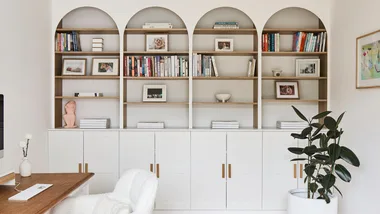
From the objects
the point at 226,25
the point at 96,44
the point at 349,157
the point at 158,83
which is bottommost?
the point at 349,157

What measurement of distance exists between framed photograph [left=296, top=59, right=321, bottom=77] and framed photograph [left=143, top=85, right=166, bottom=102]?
1.73 m

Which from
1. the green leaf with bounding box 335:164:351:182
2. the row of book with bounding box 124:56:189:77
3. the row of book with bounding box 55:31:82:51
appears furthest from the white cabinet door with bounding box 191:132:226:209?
the row of book with bounding box 55:31:82:51

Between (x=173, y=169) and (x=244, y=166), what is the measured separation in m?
0.83

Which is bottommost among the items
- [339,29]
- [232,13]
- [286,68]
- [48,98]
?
[48,98]

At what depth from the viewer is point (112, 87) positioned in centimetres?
429

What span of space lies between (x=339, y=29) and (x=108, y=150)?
300 centimetres

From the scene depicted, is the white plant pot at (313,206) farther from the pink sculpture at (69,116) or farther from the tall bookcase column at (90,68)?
the pink sculpture at (69,116)

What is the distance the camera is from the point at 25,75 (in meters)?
3.29

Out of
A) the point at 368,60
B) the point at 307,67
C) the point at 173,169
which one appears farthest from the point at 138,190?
the point at 307,67

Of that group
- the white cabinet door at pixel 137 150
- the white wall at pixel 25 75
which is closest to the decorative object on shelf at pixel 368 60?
the white cabinet door at pixel 137 150

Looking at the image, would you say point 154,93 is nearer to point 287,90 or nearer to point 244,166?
point 244,166

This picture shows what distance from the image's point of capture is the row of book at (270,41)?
404 centimetres

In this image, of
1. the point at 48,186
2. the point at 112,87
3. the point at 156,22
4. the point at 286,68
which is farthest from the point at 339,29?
the point at 48,186

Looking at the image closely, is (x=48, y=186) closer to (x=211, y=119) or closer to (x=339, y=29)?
(x=211, y=119)
